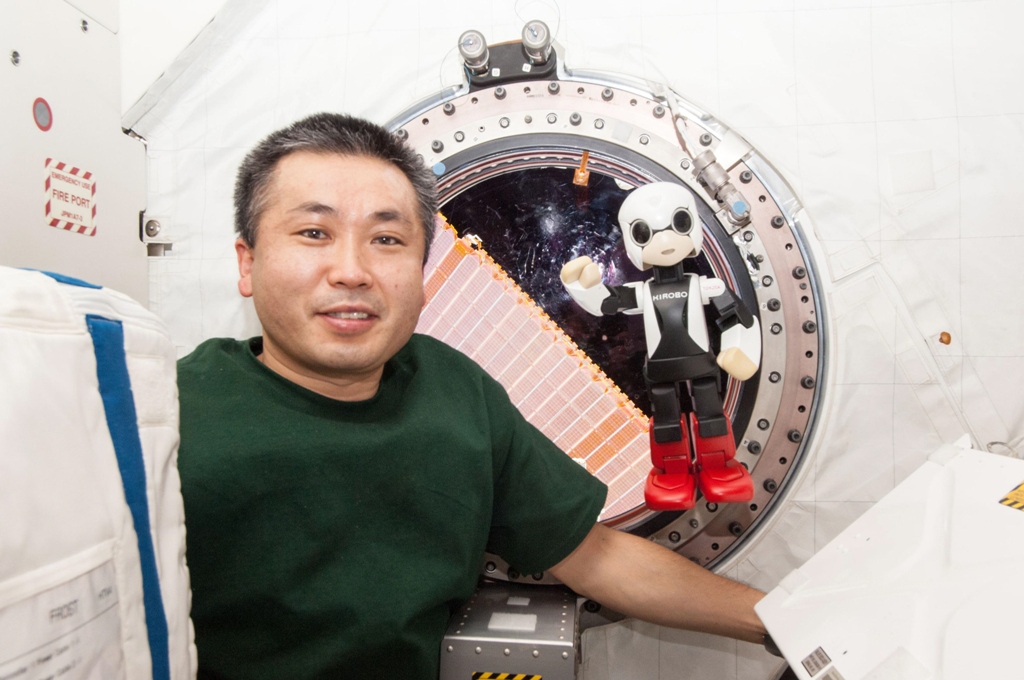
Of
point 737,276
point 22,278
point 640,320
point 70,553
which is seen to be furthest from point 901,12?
point 70,553

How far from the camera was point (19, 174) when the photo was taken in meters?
1.44

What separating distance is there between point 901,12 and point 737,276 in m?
0.85

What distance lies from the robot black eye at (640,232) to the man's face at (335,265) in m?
0.53

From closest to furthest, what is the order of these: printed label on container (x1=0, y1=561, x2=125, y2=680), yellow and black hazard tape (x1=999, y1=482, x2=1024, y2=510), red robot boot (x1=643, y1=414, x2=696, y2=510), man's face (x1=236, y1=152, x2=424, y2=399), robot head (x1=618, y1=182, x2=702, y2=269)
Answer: printed label on container (x1=0, y1=561, x2=125, y2=680) → yellow and black hazard tape (x1=999, y1=482, x2=1024, y2=510) → man's face (x1=236, y1=152, x2=424, y2=399) → robot head (x1=618, y1=182, x2=702, y2=269) → red robot boot (x1=643, y1=414, x2=696, y2=510)

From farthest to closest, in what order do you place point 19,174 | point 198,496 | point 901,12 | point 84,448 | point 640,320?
point 640,320
point 901,12
point 19,174
point 198,496
point 84,448

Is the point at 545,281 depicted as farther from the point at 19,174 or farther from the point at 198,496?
the point at 19,174

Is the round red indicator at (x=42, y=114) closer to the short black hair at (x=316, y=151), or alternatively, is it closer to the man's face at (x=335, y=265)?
the short black hair at (x=316, y=151)

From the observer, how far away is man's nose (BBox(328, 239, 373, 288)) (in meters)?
1.17

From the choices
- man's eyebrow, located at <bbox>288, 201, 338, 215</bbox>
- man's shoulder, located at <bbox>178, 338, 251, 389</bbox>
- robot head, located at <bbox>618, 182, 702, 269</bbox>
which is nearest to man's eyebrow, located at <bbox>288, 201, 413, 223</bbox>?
man's eyebrow, located at <bbox>288, 201, 338, 215</bbox>

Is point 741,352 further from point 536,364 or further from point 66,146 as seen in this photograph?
point 66,146

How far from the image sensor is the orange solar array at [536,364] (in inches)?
69.3

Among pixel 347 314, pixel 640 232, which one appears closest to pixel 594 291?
pixel 640 232

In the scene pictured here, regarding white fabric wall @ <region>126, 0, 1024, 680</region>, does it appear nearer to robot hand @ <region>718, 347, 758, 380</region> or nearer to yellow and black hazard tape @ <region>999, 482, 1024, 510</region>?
robot hand @ <region>718, 347, 758, 380</region>

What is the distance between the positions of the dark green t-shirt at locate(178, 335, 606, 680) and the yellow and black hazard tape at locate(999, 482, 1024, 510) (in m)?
0.98
